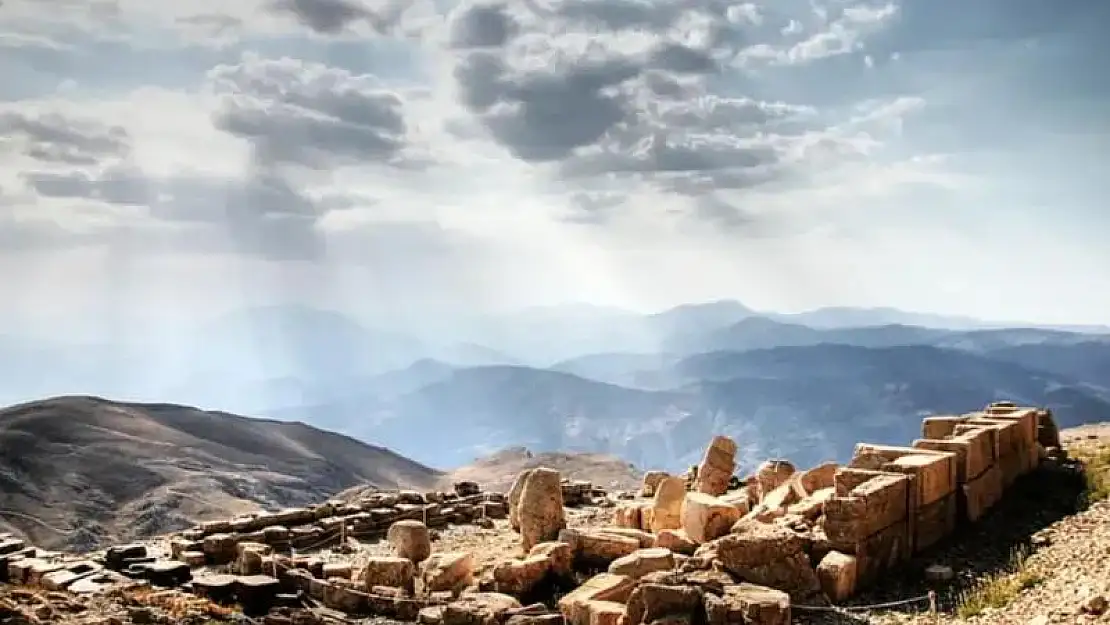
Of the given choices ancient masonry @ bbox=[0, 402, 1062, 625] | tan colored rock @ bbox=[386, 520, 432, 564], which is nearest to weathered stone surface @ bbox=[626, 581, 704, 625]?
ancient masonry @ bbox=[0, 402, 1062, 625]

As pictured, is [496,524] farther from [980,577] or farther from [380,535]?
[980,577]

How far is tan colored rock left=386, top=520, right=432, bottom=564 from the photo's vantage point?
19.5 metres

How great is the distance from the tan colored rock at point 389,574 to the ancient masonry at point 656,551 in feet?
0.07

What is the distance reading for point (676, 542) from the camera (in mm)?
16766

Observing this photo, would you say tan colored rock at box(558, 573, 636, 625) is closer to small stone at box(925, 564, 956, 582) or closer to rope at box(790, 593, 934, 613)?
rope at box(790, 593, 934, 613)

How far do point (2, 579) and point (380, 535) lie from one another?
331 inches

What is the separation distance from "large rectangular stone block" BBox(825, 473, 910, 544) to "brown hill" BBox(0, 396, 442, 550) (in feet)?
106

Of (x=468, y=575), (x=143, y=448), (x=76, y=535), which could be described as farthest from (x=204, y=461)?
(x=468, y=575)

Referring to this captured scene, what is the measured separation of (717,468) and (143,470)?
1420 inches

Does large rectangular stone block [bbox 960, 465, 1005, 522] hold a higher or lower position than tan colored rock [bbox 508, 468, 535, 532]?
higher

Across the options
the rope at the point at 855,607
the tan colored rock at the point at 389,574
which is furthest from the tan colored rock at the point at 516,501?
the rope at the point at 855,607

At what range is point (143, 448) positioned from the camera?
175ft

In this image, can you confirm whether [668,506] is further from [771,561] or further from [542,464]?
[542,464]

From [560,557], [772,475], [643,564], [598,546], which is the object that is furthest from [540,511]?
[772,475]
